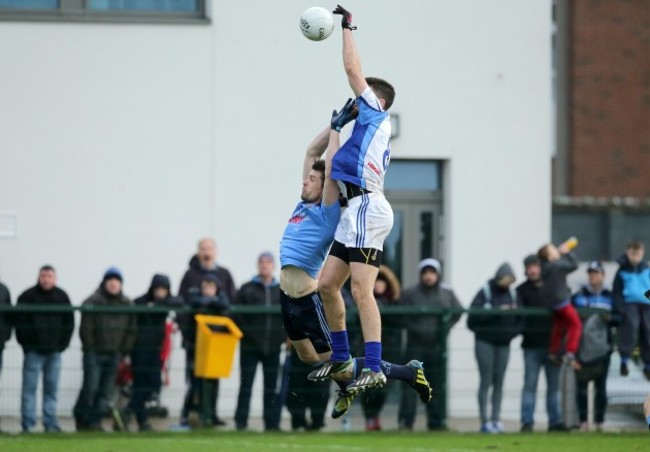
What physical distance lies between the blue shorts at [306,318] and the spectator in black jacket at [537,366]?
6003 mm

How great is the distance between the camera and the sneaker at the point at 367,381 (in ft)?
41.3

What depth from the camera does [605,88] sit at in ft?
103

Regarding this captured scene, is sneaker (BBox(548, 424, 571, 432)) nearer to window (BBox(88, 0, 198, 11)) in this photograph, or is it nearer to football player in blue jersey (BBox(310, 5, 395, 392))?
football player in blue jersey (BBox(310, 5, 395, 392))

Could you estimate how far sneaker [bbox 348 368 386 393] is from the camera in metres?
12.6

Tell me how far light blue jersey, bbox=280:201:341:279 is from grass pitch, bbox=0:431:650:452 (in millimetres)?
3314

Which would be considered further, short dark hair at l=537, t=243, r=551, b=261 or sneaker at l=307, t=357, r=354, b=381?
short dark hair at l=537, t=243, r=551, b=261

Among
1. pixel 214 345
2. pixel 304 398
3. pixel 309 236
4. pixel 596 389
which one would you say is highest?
pixel 309 236

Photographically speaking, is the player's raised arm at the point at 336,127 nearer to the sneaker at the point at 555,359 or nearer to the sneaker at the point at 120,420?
the sneaker at the point at 120,420

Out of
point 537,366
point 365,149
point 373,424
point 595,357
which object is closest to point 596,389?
point 595,357

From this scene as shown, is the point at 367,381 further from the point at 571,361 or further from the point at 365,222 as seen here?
the point at 571,361

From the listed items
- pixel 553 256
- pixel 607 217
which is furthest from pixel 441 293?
pixel 607 217

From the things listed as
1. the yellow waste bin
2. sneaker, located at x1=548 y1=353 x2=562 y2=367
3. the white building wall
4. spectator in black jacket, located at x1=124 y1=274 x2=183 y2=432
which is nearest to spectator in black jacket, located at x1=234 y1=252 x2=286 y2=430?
the yellow waste bin

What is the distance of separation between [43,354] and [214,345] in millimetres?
→ 1871

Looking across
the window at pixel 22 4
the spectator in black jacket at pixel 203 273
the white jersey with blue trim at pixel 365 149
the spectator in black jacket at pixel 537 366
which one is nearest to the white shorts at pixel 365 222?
the white jersey with blue trim at pixel 365 149
